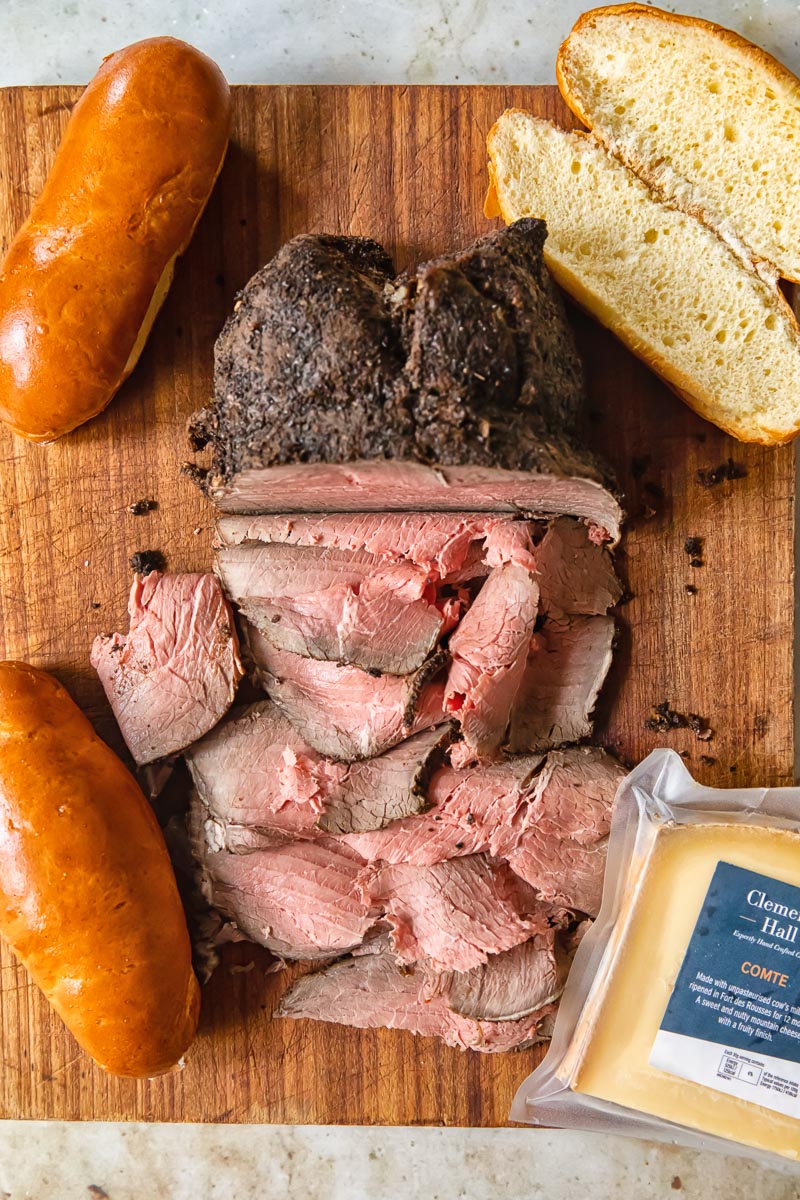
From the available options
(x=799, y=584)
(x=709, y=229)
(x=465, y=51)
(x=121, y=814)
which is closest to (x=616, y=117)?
(x=709, y=229)

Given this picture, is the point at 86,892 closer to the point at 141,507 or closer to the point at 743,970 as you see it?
the point at 141,507

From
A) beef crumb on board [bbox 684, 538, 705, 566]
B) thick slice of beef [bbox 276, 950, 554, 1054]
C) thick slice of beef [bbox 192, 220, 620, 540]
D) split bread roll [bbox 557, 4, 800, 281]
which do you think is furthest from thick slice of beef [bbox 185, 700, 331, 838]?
split bread roll [bbox 557, 4, 800, 281]

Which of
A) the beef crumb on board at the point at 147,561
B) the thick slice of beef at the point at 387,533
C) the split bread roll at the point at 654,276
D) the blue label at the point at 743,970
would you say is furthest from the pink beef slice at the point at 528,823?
the split bread roll at the point at 654,276

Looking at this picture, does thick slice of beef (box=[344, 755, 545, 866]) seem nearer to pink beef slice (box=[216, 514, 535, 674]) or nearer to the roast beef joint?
the roast beef joint

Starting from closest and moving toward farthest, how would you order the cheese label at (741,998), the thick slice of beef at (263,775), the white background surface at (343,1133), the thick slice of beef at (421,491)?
the thick slice of beef at (421,491) < the cheese label at (741,998) < the thick slice of beef at (263,775) < the white background surface at (343,1133)

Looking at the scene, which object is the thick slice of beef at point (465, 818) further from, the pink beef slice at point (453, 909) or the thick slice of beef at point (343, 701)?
the thick slice of beef at point (343, 701)

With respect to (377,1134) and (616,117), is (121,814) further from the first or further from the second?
(616,117)
